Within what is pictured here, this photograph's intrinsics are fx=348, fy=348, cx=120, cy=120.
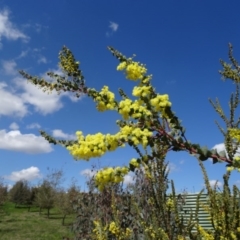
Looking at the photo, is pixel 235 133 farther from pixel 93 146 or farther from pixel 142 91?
pixel 93 146

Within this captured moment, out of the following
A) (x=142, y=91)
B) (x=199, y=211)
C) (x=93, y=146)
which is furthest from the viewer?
(x=199, y=211)

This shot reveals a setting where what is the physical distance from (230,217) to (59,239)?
18.3 m

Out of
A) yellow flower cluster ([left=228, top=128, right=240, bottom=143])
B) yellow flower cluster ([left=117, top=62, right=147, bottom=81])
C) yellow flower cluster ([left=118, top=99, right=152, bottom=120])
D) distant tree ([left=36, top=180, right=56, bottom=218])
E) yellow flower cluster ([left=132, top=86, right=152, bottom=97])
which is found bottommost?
yellow flower cluster ([left=228, top=128, right=240, bottom=143])

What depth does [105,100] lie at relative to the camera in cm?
263

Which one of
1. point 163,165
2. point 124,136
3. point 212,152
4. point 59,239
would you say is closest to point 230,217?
point 163,165

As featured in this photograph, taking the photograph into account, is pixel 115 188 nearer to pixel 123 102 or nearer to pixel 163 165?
pixel 163 165

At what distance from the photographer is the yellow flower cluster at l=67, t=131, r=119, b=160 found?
2.29 metres

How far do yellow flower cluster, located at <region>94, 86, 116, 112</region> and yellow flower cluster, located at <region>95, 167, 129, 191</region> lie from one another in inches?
18.6

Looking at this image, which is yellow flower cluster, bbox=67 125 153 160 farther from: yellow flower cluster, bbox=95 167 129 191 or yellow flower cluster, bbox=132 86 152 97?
yellow flower cluster, bbox=132 86 152 97

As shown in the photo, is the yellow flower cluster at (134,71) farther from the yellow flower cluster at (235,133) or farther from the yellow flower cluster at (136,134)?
the yellow flower cluster at (235,133)

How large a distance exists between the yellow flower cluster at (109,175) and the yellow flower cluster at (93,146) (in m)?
0.13

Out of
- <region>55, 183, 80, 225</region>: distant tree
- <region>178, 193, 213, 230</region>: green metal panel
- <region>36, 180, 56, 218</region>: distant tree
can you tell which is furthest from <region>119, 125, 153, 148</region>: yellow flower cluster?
<region>36, 180, 56, 218</region>: distant tree

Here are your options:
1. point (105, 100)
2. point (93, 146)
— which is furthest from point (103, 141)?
point (105, 100)

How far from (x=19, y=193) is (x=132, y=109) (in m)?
52.9
